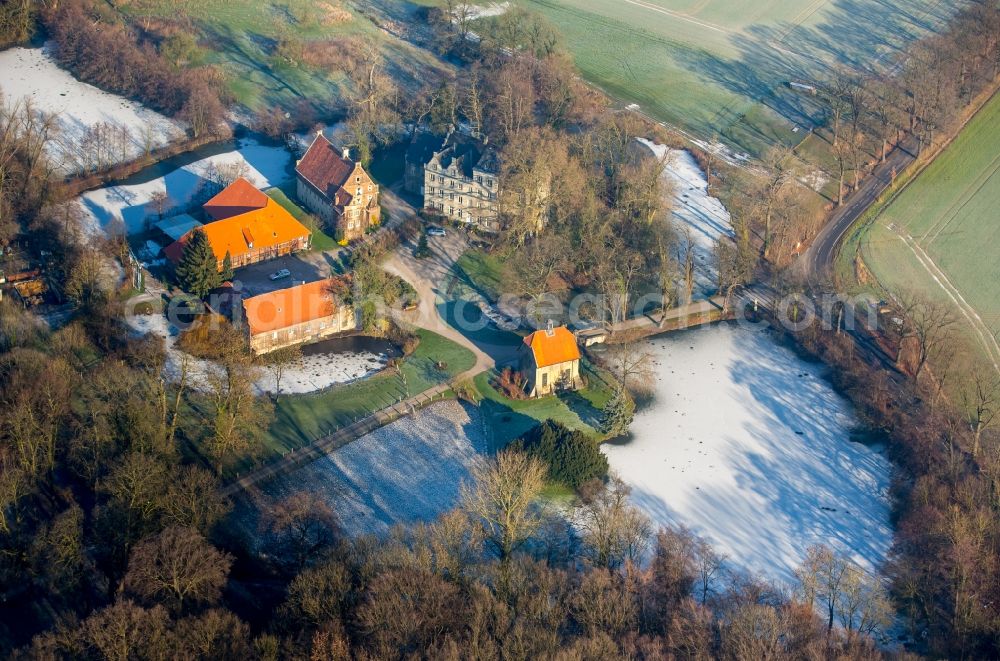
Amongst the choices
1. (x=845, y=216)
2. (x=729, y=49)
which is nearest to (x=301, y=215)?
(x=845, y=216)

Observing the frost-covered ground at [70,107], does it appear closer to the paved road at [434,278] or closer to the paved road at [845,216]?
the paved road at [434,278]

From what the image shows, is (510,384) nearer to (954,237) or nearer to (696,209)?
(696,209)

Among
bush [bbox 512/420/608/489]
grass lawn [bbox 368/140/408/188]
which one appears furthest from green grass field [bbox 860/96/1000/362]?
grass lawn [bbox 368/140/408/188]

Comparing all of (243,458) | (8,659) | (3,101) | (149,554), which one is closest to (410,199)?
(243,458)

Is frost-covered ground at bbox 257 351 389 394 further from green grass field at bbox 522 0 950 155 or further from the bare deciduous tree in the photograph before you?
green grass field at bbox 522 0 950 155

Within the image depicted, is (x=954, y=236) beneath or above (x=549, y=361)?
above

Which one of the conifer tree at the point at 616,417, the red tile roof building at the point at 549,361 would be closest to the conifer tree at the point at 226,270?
the red tile roof building at the point at 549,361

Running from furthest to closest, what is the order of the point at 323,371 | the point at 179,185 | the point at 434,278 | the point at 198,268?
1. the point at 179,185
2. the point at 434,278
3. the point at 198,268
4. the point at 323,371

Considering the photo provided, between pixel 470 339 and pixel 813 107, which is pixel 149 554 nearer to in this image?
pixel 470 339
